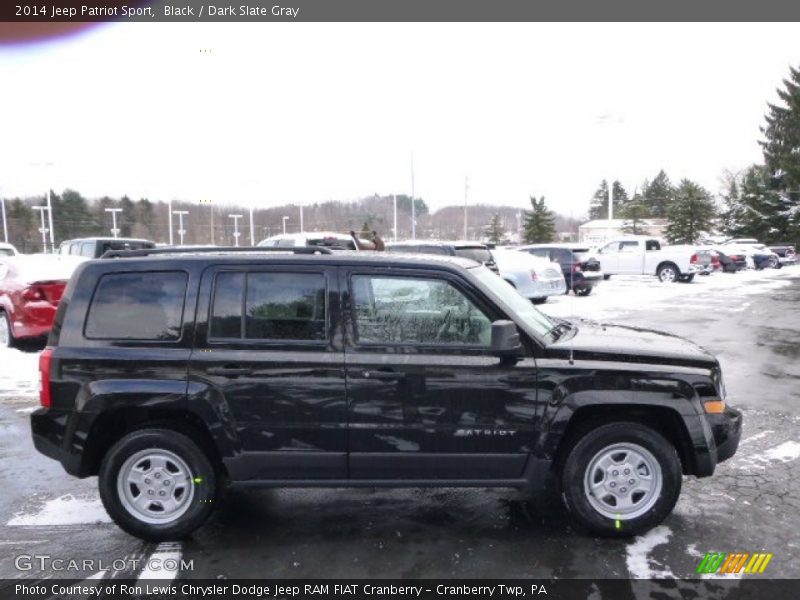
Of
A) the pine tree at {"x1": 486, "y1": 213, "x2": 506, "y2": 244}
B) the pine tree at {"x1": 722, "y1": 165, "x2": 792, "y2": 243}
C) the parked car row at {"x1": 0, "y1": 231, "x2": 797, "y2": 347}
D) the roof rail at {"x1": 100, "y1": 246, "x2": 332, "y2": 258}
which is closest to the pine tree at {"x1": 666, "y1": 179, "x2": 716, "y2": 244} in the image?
the pine tree at {"x1": 722, "y1": 165, "x2": 792, "y2": 243}

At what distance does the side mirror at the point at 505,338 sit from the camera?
3625mm

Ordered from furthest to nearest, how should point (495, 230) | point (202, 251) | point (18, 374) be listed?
point (495, 230) → point (18, 374) → point (202, 251)

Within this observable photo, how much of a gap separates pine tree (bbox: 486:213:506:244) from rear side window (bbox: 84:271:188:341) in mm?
55012

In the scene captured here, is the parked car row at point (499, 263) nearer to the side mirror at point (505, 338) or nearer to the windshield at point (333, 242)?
the windshield at point (333, 242)

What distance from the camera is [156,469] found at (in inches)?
154

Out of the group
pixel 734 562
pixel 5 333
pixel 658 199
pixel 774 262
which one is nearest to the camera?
pixel 734 562

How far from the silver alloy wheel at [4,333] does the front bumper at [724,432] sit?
10.8m

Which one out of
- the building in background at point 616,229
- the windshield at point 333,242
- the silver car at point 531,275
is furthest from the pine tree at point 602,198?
the windshield at point 333,242

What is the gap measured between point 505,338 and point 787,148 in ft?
189

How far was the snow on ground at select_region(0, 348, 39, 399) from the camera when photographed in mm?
7736

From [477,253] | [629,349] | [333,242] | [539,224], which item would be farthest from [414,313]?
[539,224]

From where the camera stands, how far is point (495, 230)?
58.3m

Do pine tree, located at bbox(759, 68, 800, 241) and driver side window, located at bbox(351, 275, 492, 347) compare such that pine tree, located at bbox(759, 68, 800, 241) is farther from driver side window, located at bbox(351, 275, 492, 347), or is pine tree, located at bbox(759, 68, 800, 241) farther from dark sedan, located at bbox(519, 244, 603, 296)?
driver side window, located at bbox(351, 275, 492, 347)

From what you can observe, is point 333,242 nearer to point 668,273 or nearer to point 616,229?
point 668,273
